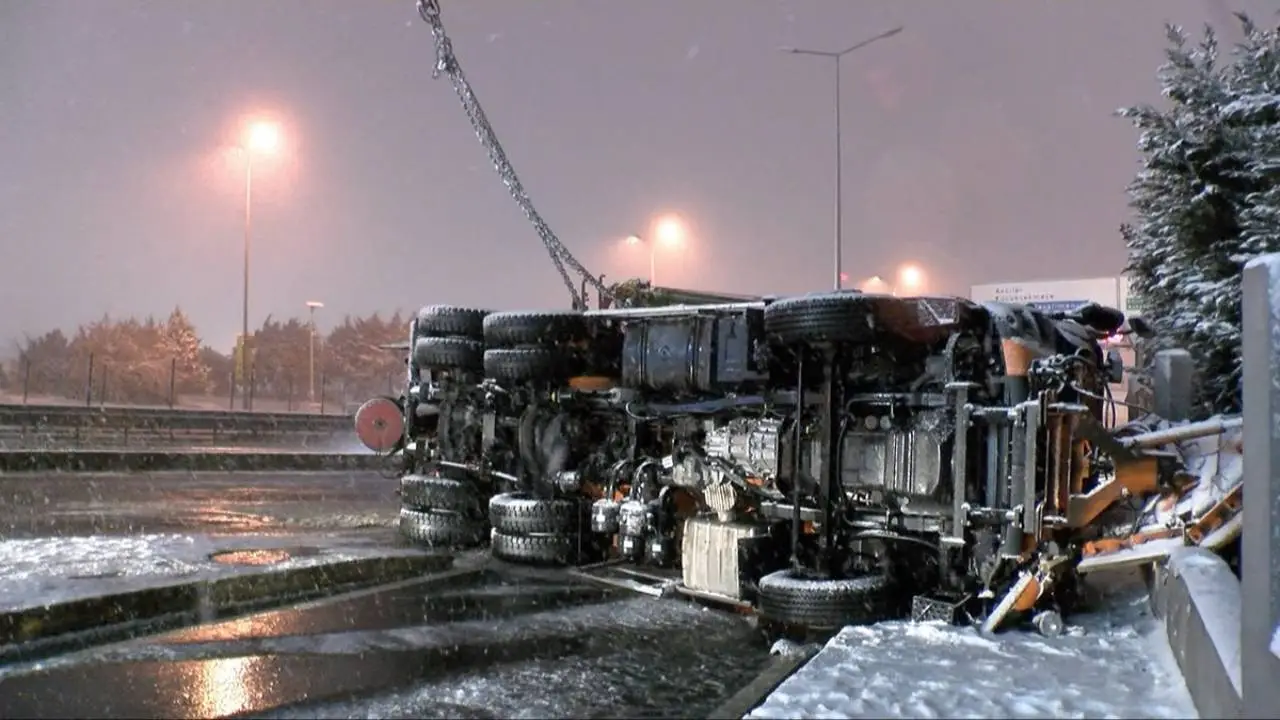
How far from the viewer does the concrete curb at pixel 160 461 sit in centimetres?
1766

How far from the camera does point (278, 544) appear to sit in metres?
9.62

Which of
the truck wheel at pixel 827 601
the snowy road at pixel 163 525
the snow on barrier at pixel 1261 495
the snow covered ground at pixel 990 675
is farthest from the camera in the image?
the snowy road at pixel 163 525

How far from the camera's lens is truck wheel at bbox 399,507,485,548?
10055 mm

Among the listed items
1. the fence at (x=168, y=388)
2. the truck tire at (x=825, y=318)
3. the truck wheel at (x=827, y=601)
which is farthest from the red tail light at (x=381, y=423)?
the fence at (x=168, y=388)

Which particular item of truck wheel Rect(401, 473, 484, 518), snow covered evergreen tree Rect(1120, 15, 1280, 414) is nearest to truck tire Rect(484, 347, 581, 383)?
truck wheel Rect(401, 473, 484, 518)

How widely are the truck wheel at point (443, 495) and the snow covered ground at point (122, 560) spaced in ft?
1.97

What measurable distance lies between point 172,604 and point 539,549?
3176 millimetres

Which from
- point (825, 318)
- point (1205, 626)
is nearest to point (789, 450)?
point (825, 318)

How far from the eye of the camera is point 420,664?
6.00 m

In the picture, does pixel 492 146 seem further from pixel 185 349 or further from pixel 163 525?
pixel 185 349

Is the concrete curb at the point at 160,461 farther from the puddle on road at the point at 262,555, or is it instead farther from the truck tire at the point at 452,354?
the puddle on road at the point at 262,555

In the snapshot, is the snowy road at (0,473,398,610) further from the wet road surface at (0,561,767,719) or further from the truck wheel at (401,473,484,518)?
the wet road surface at (0,561,767,719)

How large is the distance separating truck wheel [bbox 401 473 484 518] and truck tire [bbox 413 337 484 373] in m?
1.15

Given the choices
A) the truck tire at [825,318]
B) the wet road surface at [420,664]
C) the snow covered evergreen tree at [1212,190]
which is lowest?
the wet road surface at [420,664]
